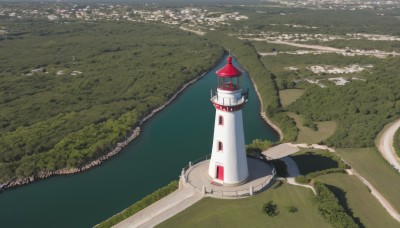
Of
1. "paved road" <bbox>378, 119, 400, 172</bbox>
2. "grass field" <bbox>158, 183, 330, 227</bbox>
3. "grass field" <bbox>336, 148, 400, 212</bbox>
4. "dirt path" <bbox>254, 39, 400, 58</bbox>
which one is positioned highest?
"grass field" <bbox>158, 183, 330, 227</bbox>

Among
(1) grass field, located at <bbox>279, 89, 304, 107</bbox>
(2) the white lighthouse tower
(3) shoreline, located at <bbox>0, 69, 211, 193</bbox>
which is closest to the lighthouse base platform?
(2) the white lighthouse tower

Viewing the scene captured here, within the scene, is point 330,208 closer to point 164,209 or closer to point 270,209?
point 270,209

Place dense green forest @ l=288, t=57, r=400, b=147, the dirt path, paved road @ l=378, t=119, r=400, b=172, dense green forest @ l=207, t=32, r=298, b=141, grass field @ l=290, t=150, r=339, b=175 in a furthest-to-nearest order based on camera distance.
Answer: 1. the dirt path
2. dense green forest @ l=207, t=32, r=298, b=141
3. dense green forest @ l=288, t=57, r=400, b=147
4. paved road @ l=378, t=119, r=400, b=172
5. grass field @ l=290, t=150, r=339, b=175

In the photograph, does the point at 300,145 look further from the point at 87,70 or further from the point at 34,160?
the point at 87,70

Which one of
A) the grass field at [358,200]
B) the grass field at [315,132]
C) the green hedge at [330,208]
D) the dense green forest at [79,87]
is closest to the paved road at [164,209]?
the green hedge at [330,208]

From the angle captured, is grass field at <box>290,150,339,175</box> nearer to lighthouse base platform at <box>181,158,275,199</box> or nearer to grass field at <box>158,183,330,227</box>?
lighthouse base platform at <box>181,158,275,199</box>

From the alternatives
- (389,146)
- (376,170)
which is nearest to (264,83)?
(389,146)
